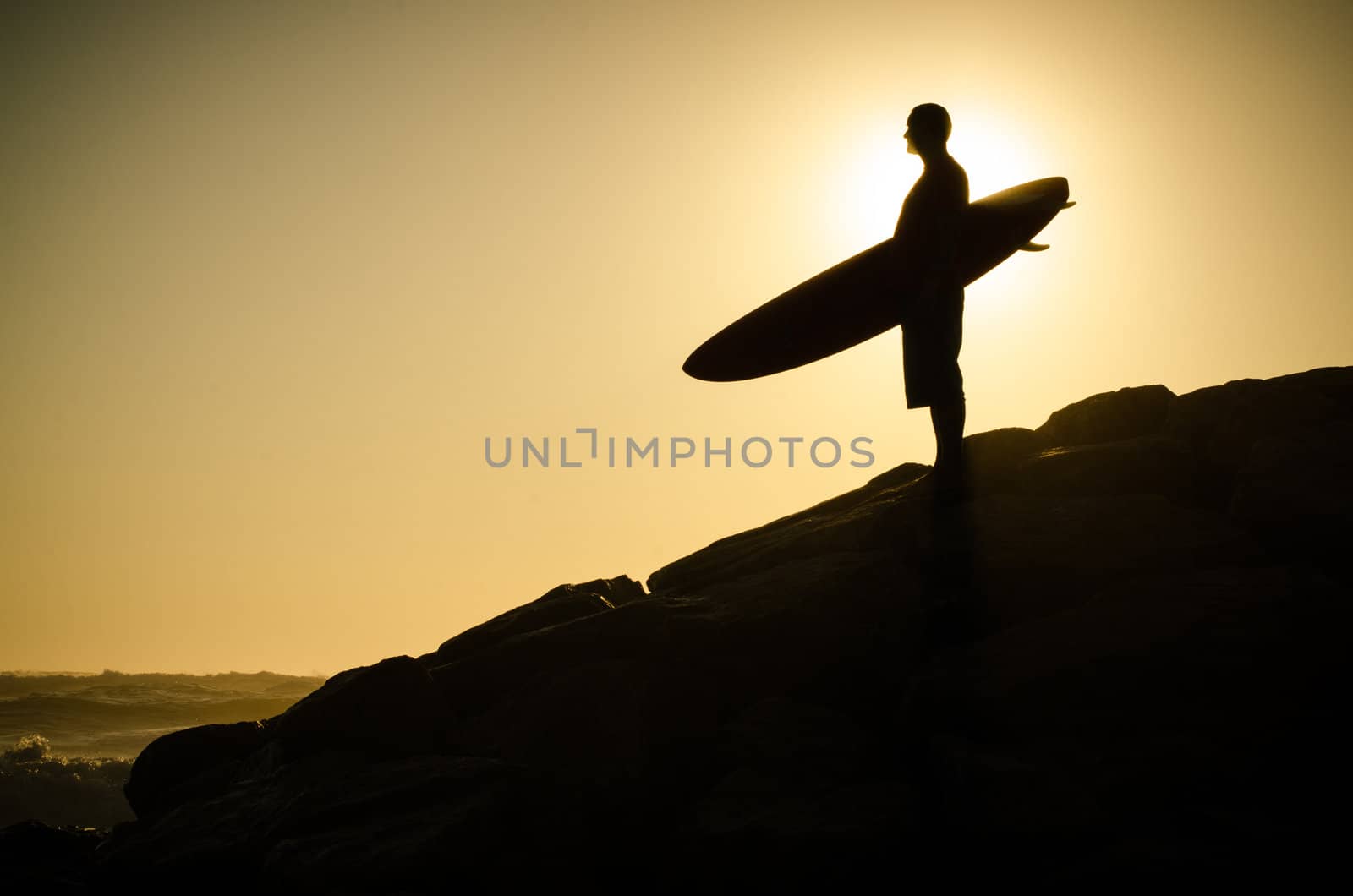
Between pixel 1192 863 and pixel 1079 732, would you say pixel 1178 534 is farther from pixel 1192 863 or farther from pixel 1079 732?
pixel 1192 863

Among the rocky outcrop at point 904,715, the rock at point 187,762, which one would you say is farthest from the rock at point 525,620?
the rock at point 187,762

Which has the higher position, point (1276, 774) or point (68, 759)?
point (1276, 774)

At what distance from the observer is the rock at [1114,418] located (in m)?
11.4

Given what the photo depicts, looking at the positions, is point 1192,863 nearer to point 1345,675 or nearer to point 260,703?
point 1345,675

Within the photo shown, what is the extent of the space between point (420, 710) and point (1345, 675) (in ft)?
25.4

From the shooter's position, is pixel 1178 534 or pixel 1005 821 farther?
pixel 1178 534

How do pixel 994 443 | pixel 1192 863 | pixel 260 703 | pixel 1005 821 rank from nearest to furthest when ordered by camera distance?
pixel 1192 863 < pixel 1005 821 < pixel 994 443 < pixel 260 703

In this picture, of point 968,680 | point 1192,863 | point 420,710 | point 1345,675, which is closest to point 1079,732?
point 968,680

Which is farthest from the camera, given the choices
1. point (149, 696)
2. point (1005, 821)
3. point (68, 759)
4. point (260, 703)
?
point (149, 696)

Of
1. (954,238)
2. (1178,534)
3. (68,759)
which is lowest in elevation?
(68,759)

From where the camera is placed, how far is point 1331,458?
27.6 feet

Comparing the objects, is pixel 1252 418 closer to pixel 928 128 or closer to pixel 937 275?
pixel 937 275

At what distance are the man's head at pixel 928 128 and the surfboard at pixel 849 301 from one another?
38.5 inches

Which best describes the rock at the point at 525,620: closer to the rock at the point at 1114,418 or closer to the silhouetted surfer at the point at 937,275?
the silhouetted surfer at the point at 937,275
